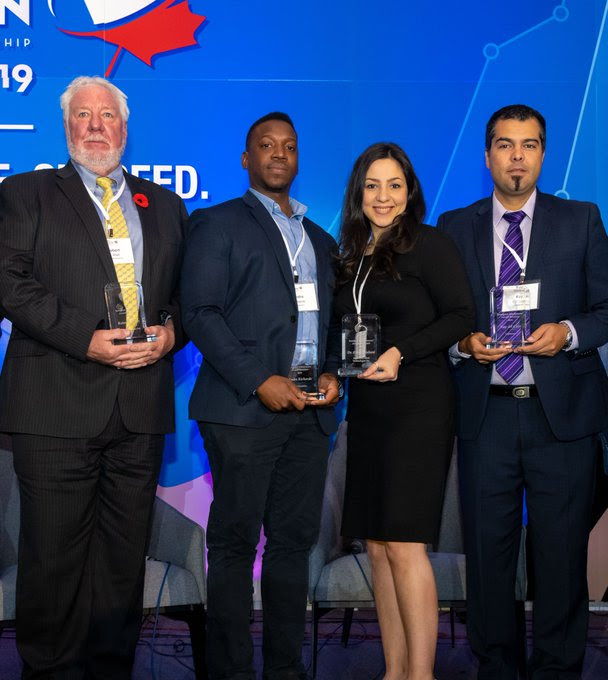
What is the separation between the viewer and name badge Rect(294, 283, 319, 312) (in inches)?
134

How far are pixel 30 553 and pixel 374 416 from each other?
1.27 meters

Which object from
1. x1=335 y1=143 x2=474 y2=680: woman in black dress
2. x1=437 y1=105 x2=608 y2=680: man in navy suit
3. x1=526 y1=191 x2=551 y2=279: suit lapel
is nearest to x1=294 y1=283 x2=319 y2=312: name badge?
x1=335 y1=143 x2=474 y2=680: woman in black dress

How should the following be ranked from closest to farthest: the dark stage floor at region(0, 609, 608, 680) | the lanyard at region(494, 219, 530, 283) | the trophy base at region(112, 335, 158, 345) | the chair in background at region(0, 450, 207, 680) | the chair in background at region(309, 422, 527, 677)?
the trophy base at region(112, 335, 158, 345)
the lanyard at region(494, 219, 530, 283)
the chair in background at region(0, 450, 207, 680)
the chair in background at region(309, 422, 527, 677)
the dark stage floor at region(0, 609, 608, 680)

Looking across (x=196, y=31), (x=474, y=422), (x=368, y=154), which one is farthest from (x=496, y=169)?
(x=196, y=31)

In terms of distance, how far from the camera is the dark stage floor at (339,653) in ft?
13.0

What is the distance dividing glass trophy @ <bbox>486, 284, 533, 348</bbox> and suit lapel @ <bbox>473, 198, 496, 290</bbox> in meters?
0.18

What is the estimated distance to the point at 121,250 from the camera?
10.6 ft

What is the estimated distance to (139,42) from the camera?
15.3 ft

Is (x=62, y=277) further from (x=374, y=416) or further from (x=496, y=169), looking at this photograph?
(x=496, y=169)

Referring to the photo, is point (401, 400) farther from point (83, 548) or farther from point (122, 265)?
point (83, 548)

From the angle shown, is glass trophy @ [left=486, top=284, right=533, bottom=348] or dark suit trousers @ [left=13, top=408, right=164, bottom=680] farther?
glass trophy @ [left=486, top=284, right=533, bottom=348]

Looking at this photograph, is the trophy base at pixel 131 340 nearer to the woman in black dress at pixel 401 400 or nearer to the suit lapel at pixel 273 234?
the suit lapel at pixel 273 234

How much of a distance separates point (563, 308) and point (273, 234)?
1106 millimetres

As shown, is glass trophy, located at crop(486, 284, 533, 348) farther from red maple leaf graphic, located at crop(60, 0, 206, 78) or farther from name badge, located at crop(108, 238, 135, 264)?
red maple leaf graphic, located at crop(60, 0, 206, 78)
